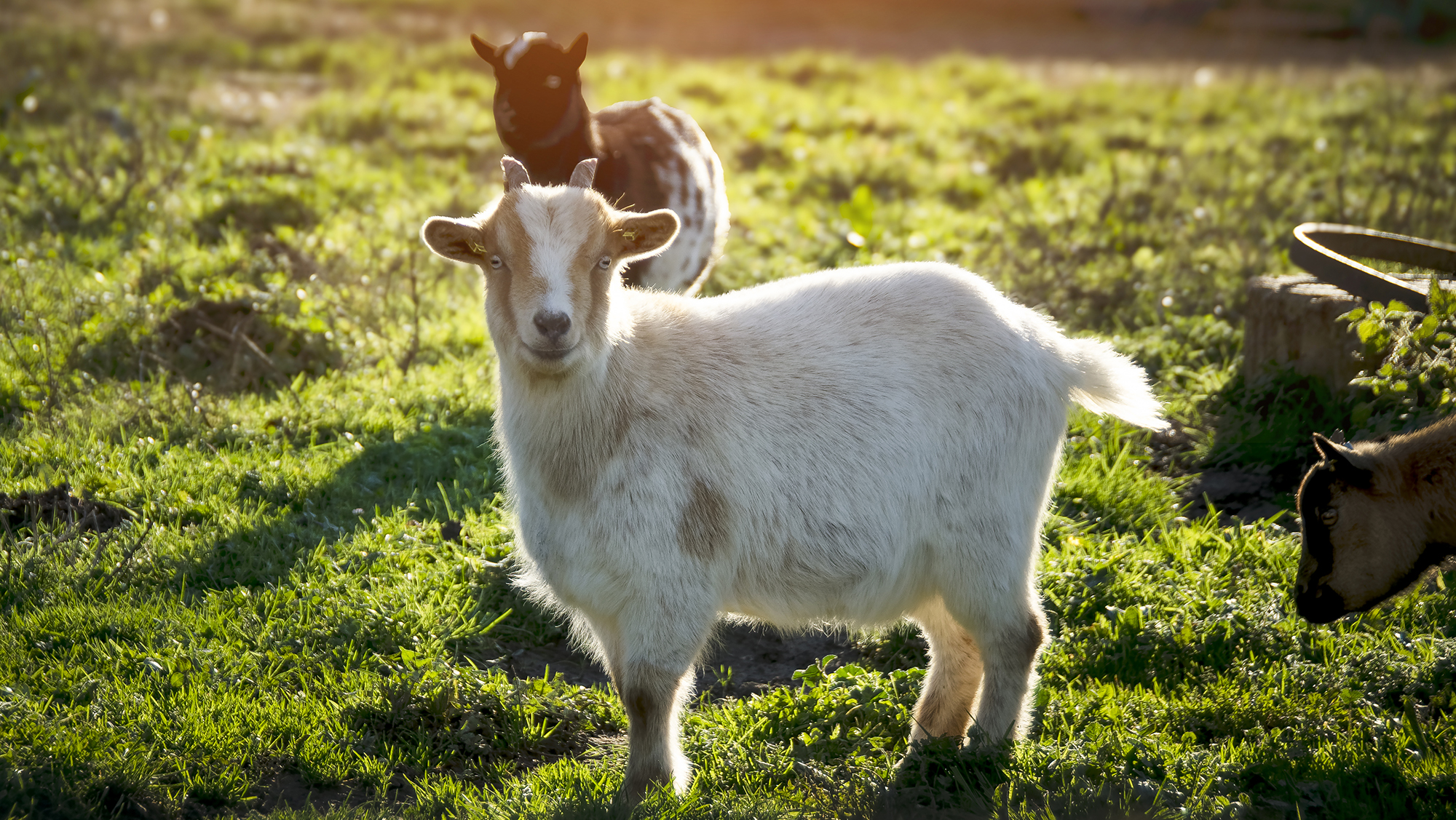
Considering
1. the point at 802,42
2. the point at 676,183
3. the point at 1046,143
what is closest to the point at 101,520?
the point at 676,183

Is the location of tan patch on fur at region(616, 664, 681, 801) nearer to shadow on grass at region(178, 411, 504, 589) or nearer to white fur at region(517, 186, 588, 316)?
white fur at region(517, 186, 588, 316)

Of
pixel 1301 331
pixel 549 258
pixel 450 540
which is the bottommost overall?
pixel 450 540

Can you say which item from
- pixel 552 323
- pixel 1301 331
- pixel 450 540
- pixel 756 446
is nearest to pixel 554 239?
pixel 552 323

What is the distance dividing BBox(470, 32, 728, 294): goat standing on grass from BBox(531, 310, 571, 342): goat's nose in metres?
2.33

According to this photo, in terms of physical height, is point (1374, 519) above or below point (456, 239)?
below

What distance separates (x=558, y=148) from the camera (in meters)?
5.93

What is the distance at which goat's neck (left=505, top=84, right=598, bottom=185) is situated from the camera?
19.3ft

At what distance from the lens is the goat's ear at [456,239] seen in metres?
3.36

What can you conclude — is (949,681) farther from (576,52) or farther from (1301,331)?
(576,52)

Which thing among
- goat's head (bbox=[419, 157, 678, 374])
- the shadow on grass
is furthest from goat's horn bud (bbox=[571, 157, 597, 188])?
the shadow on grass

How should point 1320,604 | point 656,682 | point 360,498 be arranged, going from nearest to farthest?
1. point 656,682
2. point 1320,604
3. point 360,498

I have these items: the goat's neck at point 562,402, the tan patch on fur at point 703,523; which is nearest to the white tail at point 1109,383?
the tan patch on fur at point 703,523

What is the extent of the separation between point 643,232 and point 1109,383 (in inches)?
66.6

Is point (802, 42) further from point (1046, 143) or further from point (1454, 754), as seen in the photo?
point (1454, 754)
